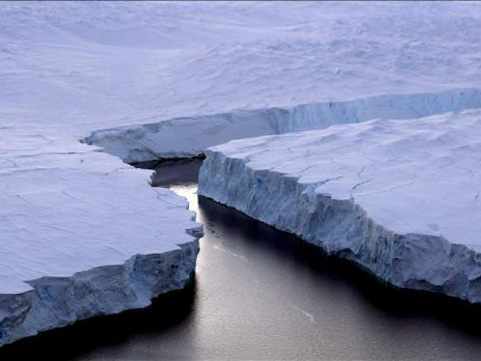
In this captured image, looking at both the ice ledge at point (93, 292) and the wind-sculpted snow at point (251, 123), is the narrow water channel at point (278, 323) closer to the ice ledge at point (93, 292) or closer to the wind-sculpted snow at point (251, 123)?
the ice ledge at point (93, 292)

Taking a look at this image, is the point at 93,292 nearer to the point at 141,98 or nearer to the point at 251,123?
the point at 251,123

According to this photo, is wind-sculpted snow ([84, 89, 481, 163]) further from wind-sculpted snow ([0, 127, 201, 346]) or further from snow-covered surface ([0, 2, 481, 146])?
wind-sculpted snow ([0, 127, 201, 346])

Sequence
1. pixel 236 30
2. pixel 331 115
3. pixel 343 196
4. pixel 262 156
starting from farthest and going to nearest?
pixel 236 30 → pixel 331 115 → pixel 262 156 → pixel 343 196

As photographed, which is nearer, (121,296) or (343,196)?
(121,296)

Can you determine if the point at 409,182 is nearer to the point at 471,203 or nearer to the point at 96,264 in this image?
the point at 471,203

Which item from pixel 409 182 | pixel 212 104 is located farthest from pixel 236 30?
pixel 409 182

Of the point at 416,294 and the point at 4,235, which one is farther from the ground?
the point at 4,235

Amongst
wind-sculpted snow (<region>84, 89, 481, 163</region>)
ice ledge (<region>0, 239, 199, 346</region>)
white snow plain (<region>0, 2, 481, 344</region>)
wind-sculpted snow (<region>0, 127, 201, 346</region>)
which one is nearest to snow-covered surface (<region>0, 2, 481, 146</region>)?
white snow plain (<region>0, 2, 481, 344</region>)

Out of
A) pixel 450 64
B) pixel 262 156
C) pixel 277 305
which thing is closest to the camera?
pixel 277 305
